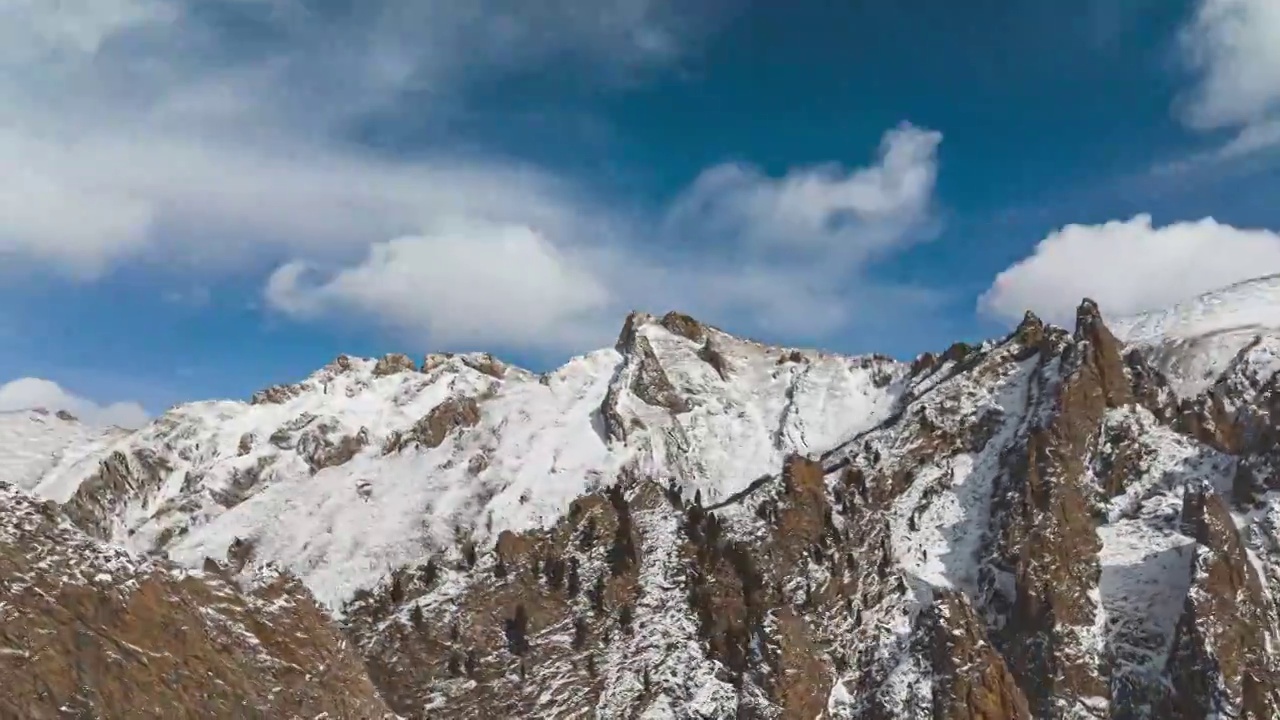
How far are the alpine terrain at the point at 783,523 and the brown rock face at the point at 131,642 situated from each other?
699cm

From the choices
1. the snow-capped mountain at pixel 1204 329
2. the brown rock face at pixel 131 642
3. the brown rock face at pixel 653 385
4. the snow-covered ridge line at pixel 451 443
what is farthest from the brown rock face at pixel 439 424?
the snow-capped mountain at pixel 1204 329

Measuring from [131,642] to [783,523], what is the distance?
66.5m

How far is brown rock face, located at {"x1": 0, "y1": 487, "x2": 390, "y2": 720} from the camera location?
83.1 ft

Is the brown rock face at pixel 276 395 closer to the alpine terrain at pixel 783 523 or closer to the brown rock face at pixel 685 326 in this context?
the alpine terrain at pixel 783 523

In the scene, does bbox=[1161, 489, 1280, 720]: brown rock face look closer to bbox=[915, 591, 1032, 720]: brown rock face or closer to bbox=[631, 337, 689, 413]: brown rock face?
bbox=[915, 591, 1032, 720]: brown rock face

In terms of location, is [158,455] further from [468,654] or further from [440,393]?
[468,654]

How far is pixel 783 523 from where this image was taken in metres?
87.8

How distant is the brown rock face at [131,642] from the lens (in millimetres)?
25328

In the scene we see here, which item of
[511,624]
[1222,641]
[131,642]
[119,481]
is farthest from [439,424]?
[131,642]

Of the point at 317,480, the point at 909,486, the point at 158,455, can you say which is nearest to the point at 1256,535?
the point at 909,486

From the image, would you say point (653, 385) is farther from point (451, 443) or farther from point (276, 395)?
point (276, 395)

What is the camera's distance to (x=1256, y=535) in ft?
253

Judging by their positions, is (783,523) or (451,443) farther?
(451,443)

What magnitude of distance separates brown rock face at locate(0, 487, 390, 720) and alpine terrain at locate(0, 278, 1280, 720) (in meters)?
6.99
